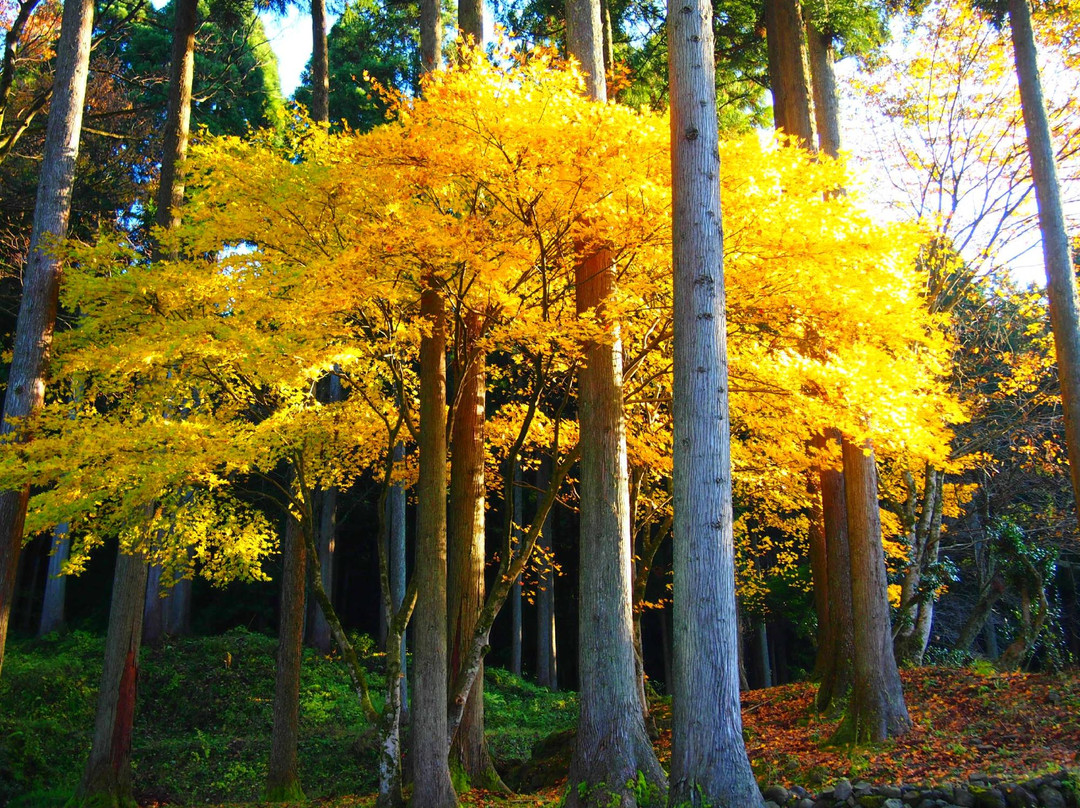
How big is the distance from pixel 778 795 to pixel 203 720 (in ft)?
36.2

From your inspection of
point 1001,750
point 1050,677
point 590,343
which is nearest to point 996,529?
point 1050,677

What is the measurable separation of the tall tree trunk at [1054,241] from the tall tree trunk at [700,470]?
3.88 m

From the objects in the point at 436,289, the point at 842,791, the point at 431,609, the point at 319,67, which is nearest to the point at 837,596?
the point at 842,791

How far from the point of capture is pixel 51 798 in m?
9.69

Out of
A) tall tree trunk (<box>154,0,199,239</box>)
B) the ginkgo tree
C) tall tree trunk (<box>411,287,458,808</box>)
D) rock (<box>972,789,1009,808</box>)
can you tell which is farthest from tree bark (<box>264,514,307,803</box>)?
rock (<box>972,789,1009,808</box>)

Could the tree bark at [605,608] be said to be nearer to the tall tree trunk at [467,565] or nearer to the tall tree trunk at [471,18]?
the tall tree trunk at [467,565]

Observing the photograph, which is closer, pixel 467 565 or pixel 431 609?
pixel 431 609

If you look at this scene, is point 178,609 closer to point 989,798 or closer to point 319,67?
point 319,67

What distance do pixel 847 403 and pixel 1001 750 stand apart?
10.4 feet

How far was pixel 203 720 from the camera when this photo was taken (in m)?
13.4

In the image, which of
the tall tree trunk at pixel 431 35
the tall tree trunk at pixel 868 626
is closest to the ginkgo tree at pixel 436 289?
the tall tree trunk at pixel 868 626

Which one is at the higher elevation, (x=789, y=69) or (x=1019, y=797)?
(x=789, y=69)

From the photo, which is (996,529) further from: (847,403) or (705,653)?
(705,653)

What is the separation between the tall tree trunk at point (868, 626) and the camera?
7.59m
